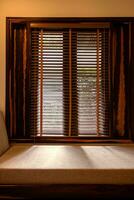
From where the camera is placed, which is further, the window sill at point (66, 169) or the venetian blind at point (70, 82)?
the venetian blind at point (70, 82)

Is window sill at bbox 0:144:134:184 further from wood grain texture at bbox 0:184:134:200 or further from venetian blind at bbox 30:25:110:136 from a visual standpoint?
venetian blind at bbox 30:25:110:136

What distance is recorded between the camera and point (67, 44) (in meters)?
2.50

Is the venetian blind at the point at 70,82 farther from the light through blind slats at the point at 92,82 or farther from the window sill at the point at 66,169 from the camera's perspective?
the window sill at the point at 66,169

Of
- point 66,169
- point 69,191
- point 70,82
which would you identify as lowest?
point 69,191

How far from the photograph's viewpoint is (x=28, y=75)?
2.48 metres

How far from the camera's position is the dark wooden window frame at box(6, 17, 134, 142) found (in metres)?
2.47

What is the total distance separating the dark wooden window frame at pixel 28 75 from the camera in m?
2.47

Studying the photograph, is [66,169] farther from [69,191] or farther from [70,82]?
[70,82]

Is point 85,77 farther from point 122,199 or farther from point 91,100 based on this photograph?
point 122,199

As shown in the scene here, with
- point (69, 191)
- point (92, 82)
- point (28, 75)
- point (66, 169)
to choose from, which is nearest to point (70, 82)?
point (92, 82)

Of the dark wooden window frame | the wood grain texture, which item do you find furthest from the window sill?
the dark wooden window frame

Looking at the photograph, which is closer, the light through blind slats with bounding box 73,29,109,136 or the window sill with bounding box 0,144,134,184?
the window sill with bounding box 0,144,134,184

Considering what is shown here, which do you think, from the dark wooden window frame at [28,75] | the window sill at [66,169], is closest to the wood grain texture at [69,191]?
the window sill at [66,169]

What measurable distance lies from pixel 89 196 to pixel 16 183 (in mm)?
550
